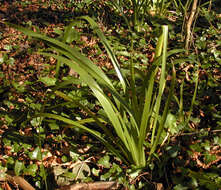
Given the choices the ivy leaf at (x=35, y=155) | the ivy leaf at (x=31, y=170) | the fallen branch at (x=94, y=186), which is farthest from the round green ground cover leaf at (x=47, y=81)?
the fallen branch at (x=94, y=186)

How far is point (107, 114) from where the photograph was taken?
4.52 ft

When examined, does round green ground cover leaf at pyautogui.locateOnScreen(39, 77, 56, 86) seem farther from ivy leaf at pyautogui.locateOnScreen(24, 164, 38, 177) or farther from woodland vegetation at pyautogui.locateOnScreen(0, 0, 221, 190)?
ivy leaf at pyautogui.locateOnScreen(24, 164, 38, 177)

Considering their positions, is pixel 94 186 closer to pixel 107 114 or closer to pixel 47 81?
pixel 107 114

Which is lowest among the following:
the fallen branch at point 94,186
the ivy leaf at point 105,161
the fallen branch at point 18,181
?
the fallen branch at point 94,186

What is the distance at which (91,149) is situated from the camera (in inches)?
73.0

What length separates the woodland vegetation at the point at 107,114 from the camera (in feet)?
4.67

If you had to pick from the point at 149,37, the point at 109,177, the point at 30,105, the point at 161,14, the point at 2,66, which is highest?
the point at 161,14

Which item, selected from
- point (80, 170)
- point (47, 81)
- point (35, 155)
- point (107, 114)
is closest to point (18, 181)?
point (35, 155)

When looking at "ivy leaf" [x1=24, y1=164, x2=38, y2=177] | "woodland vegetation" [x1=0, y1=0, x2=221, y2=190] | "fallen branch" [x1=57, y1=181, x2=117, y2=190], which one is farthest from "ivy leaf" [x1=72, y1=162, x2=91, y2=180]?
"ivy leaf" [x1=24, y1=164, x2=38, y2=177]

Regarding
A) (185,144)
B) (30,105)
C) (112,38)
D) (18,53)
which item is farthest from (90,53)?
(185,144)

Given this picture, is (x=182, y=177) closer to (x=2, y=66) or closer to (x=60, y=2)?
(x=2, y=66)

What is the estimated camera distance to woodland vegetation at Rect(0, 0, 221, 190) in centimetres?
142

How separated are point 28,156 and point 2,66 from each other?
1089mm

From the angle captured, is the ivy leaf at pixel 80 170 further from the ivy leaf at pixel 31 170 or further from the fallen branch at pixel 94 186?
the ivy leaf at pixel 31 170
